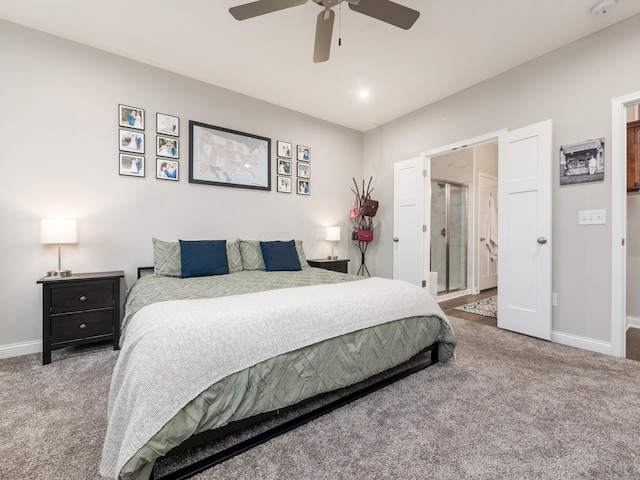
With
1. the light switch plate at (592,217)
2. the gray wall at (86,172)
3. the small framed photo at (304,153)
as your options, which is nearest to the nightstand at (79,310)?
the gray wall at (86,172)

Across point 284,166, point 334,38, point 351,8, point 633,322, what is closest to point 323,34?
point 351,8

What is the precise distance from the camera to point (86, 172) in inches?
107

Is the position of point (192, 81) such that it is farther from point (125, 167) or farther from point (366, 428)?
point (366, 428)

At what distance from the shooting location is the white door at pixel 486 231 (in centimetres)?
506

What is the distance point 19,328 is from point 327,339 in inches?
111

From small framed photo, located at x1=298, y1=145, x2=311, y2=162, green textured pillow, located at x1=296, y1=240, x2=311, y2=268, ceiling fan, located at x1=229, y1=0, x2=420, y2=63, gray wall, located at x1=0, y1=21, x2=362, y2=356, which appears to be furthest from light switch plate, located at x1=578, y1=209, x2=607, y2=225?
gray wall, located at x1=0, y1=21, x2=362, y2=356

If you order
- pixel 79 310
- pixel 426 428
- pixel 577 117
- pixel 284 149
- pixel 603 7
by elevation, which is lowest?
pixel 426 428

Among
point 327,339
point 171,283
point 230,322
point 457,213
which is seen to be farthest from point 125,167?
point 457,213

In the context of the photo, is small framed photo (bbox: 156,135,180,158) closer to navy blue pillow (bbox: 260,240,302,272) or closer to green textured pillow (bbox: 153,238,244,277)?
green textured pillow (bbox: 153,238,244,277)

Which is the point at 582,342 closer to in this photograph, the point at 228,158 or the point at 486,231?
the point at 486,231

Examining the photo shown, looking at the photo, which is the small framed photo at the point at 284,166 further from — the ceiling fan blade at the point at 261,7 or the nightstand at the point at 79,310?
the nightstand at the point at 79,310

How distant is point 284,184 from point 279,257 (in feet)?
3.99

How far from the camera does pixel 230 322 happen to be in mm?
1306

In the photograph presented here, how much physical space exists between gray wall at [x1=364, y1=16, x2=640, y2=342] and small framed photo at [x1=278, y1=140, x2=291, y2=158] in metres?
2.35
